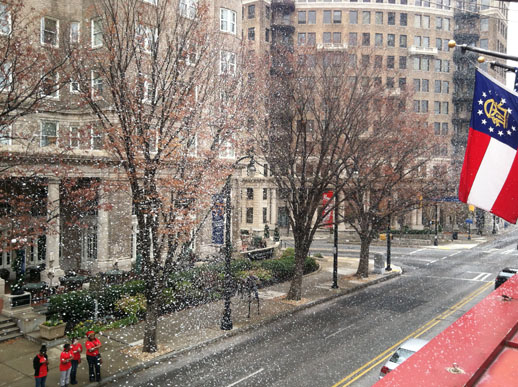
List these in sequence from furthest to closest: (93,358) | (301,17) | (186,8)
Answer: (301,17), (186,8), (93,358)

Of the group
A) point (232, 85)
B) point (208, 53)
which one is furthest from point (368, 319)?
point (208, 53)

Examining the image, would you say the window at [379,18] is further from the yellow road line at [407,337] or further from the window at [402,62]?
the yellow road line at [407,337]

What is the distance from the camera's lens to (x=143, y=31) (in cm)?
1553

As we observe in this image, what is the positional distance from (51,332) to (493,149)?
16.7 meters

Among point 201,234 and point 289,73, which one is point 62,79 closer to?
point 289,73

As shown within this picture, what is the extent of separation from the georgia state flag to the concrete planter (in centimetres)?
1609

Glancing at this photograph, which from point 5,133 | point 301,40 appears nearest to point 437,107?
point 301,40

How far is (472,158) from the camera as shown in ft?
21.6

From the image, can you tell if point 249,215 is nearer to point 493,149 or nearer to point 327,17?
point 327,17

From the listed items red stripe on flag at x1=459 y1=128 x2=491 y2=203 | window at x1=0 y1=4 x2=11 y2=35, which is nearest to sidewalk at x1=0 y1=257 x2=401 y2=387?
window at x1=0 y1=4 x2=11 y2=35

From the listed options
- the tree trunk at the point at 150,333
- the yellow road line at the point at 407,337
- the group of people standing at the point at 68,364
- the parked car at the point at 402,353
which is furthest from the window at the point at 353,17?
the group of people standing at the point at 68,364

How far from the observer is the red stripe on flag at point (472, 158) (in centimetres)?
648

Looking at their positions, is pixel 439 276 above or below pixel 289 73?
below

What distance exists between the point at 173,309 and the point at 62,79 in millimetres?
12246
